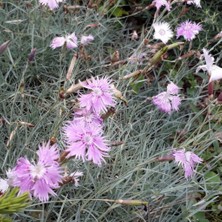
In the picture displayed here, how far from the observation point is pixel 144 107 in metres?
2.04

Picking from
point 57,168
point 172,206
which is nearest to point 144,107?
point 172,206

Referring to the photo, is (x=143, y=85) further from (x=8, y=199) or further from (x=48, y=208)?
(x=8, y=199)

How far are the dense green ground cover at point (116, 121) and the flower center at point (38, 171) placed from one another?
206mm

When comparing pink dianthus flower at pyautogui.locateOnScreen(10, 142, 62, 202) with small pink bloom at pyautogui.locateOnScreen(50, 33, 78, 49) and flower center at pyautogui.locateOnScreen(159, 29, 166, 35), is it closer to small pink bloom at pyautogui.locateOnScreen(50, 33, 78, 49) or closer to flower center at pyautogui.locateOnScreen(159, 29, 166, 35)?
small pink bloom at pyautogui.locateOnScreen(50, 33, 78, 49)

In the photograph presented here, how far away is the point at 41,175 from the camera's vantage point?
1065 millimetres

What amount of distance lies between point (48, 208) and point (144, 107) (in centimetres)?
69

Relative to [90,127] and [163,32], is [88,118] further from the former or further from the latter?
[163,32]

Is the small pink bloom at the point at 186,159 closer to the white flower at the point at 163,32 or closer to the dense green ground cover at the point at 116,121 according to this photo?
the dense green ground cover at the point at 116,121

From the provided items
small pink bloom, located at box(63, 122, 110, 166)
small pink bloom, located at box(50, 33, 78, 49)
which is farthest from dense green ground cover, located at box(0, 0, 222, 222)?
small pink bloom, located at box(63, 122, 110, 166)

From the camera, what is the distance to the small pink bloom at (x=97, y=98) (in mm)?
1213

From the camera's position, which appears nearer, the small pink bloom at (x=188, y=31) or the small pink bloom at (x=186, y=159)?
the small pink bloom at (x=186, y=159)

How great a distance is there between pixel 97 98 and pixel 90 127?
0.08 meters

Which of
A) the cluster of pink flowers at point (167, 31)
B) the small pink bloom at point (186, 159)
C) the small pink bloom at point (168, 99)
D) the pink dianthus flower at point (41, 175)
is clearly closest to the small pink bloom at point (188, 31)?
the cluster of pink flowers at point (167, 31)

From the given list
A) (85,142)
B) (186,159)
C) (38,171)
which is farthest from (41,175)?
(186,159)
